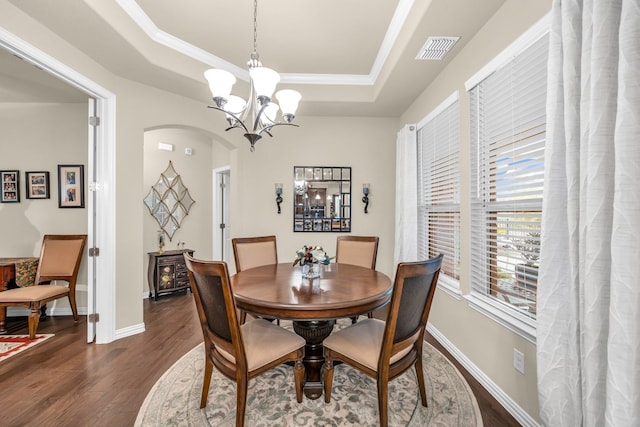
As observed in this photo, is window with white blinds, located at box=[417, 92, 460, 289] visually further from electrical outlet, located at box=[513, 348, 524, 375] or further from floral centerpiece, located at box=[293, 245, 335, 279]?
floral centerpiece, located at box=[293, 245, 335, 279]

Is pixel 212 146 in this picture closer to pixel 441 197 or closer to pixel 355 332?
pixel 441 197

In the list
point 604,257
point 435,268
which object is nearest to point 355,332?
point 435,268

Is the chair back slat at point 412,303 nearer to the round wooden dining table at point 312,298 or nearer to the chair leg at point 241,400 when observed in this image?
the round wooden dining table at point 312,298

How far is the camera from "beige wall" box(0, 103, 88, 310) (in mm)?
3502

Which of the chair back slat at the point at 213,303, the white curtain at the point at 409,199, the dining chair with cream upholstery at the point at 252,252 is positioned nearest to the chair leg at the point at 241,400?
the chair back slat at the point at 213,303

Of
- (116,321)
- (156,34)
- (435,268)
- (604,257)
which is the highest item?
(156,34)

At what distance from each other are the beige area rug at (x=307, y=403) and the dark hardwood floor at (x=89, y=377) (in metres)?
0.12

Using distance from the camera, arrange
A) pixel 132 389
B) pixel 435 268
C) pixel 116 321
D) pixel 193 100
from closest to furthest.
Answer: pixel 435 268
pixel 132 389
pixel 116 321
pixel 193 100

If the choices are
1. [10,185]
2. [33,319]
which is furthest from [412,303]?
[10,185]

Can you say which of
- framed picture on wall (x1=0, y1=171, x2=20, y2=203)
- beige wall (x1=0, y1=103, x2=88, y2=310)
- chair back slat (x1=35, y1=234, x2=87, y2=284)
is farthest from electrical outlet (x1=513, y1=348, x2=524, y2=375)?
framed picture on wall (x1=0, y1=171, x2=20, y2=203)

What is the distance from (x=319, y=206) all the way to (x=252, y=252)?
1.35 metres

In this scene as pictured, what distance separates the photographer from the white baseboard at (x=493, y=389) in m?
1.67

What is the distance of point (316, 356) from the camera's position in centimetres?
207

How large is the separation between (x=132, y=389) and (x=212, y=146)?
13.6 feet
